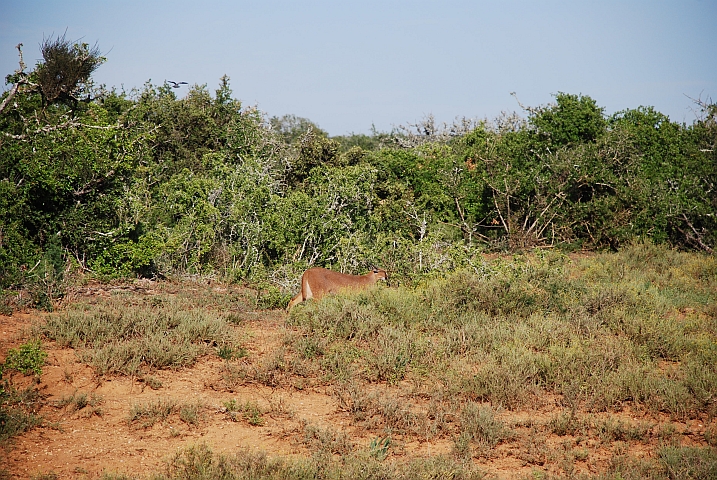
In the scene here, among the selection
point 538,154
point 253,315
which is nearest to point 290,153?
point 538,154

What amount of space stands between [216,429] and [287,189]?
878 cm

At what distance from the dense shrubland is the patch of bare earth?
9.14 feet

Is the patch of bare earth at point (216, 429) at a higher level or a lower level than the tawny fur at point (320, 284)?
lower

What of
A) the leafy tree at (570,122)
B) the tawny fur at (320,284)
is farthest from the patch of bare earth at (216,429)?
the leafy tree at (570,122)

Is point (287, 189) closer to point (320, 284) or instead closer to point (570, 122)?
point (320, 284)

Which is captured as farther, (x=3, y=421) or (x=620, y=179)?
(x=620, y=179)

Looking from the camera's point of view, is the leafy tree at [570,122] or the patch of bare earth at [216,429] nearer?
the patch of bare earth at [216,429]

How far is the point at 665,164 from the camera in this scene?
1559cm

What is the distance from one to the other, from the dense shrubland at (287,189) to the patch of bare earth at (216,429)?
279 centimetres

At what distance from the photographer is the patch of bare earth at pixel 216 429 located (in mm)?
5344

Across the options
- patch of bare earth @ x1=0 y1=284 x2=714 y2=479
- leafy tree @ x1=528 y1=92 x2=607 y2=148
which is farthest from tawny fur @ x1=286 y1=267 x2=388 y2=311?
leafy tree @ x1=528 y1=92 x2=607 y2=148

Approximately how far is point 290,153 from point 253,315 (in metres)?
8.77

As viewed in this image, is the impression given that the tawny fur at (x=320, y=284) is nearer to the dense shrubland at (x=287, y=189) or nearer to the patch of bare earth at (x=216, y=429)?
the dense shrubland at (x=287, y=189)

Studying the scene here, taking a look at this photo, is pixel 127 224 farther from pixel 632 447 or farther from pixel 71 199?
pixel 632 447
